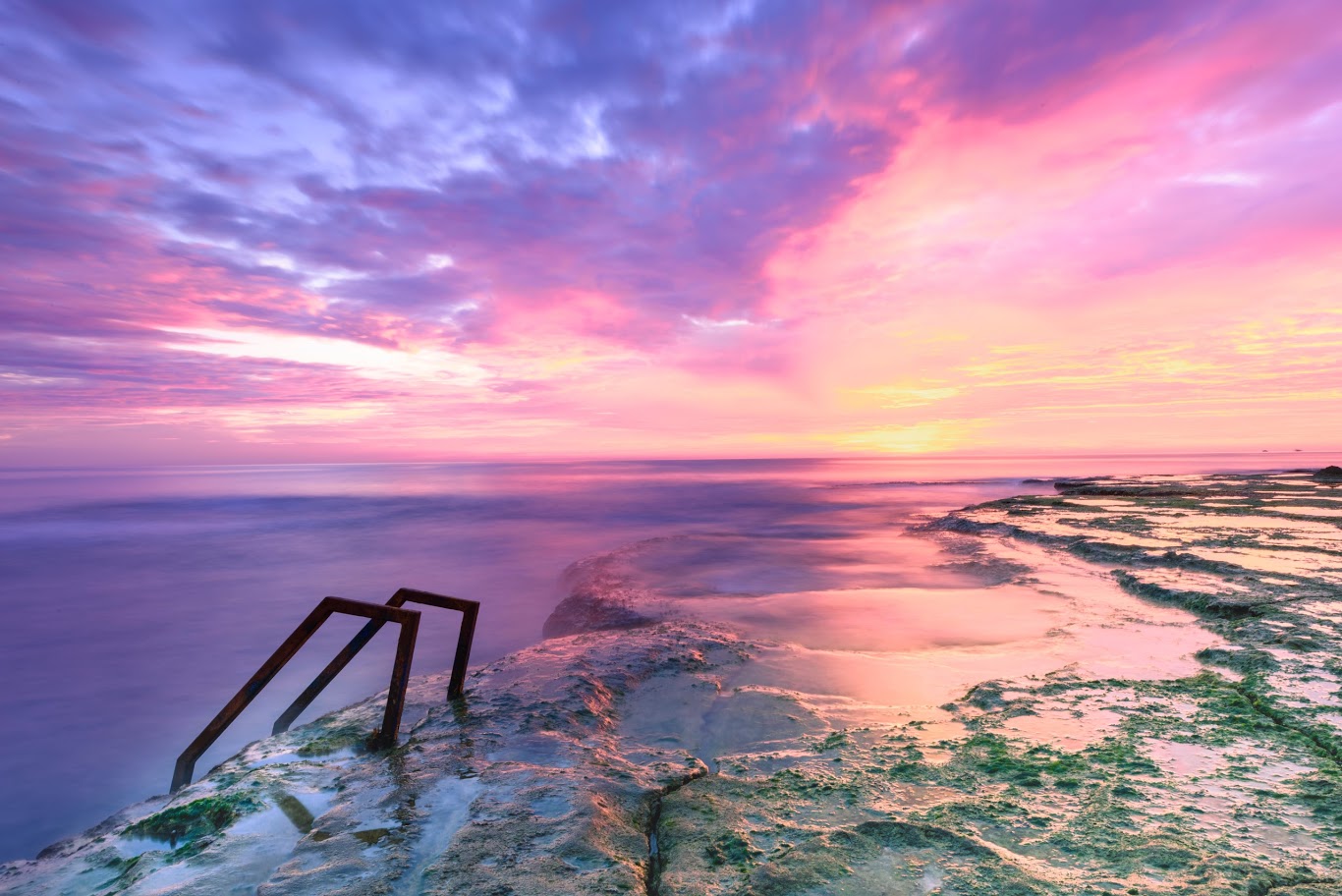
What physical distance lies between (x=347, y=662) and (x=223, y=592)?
16.1 metres

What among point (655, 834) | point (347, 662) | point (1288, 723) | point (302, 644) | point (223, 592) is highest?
point (302, 644)

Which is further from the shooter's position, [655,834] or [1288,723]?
[1288,723]

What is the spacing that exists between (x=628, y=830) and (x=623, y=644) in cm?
482

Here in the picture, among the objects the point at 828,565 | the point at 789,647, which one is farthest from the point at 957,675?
the point at 828,565

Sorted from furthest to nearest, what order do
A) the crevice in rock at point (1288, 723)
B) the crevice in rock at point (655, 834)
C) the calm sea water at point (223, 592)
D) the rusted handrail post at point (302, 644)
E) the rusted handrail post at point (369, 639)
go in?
the calm sea water at point (223, 592) → the rusted handrail post at point (369, 639) → the rusted handrail post at point (302, 644) → the crevice in rock at point (1288, 723) → the crevice in rock at point (655, 834)

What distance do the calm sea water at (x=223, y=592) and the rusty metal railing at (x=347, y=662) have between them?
2144 mm

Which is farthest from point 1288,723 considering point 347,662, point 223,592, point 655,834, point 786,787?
point 223,592

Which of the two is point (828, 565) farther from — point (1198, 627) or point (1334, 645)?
point (1334, 645)

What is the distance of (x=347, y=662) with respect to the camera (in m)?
6.39

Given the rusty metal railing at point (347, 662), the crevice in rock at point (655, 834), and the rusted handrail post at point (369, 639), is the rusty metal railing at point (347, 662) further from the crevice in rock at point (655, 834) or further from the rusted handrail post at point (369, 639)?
the crevice in rock at point (655, 834)

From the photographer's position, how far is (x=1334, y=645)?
7.09 meters

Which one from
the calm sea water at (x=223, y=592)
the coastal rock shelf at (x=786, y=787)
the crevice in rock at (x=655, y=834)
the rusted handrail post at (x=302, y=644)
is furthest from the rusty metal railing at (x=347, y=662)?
the crevice in rock at (x=655, y=834)

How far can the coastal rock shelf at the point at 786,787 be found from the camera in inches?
138

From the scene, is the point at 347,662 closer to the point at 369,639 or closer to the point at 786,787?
the point at 369,639
